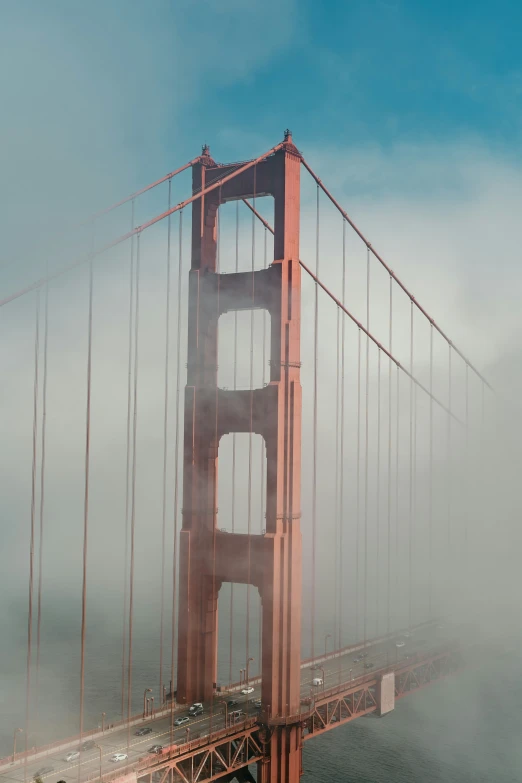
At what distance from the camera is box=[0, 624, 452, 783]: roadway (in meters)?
29.2

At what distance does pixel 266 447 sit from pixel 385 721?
4125 centimetres

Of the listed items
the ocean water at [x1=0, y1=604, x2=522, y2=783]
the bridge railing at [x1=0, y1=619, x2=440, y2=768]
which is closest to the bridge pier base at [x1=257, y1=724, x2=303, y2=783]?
the bridge railing at [x1=0, y1=619, x2=440, y2=768]

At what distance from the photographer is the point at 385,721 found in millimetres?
68562

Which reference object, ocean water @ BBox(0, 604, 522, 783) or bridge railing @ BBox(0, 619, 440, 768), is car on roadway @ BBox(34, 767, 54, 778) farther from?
ocean water @ BBox(0, 604, 522, 783)

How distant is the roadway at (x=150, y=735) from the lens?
29.2m

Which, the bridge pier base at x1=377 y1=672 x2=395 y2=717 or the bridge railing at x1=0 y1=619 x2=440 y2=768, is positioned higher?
the bridge railing at x1=0 y1=619 x2=440 y2=768

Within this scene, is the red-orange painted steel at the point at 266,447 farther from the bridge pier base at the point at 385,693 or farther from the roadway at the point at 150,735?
the bridge pier base at the point at 385,693

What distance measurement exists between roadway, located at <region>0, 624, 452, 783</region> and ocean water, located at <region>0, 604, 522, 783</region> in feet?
39.2

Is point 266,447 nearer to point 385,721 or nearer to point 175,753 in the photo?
point 175,753

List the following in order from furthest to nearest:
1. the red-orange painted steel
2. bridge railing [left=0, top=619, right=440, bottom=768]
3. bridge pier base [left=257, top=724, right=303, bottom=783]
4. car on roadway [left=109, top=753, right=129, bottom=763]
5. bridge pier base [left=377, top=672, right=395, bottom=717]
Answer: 1. bridge pier base [left=377, top=672, right=395, bottom=717]
2. the red-orange painted steel
3. bridge pier base [left=257, top=724, right=303, bottom=783]
4. bridge railing [left=0, top=619, right=440, bottom=768]
5. car on roadway [left=109, top=753, right=129, bottom=763]

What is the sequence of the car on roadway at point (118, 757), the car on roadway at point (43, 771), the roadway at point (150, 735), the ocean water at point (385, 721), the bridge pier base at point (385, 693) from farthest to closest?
the ocean water at point (385, 721)
the bridge pier base at point (385, 693)
the car on roadway at point (118, 757)
the roadway at point (150, 735)
the car on roadway at point (43, 771)

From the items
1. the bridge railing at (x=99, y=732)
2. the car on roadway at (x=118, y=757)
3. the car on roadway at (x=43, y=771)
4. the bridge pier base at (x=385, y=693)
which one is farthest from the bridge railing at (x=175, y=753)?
the bridge pier base at (x=385, y=693)

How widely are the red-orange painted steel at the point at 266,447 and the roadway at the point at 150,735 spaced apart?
255cm

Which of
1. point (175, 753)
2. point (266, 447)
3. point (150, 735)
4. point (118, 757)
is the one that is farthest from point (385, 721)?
point (118, 757)
